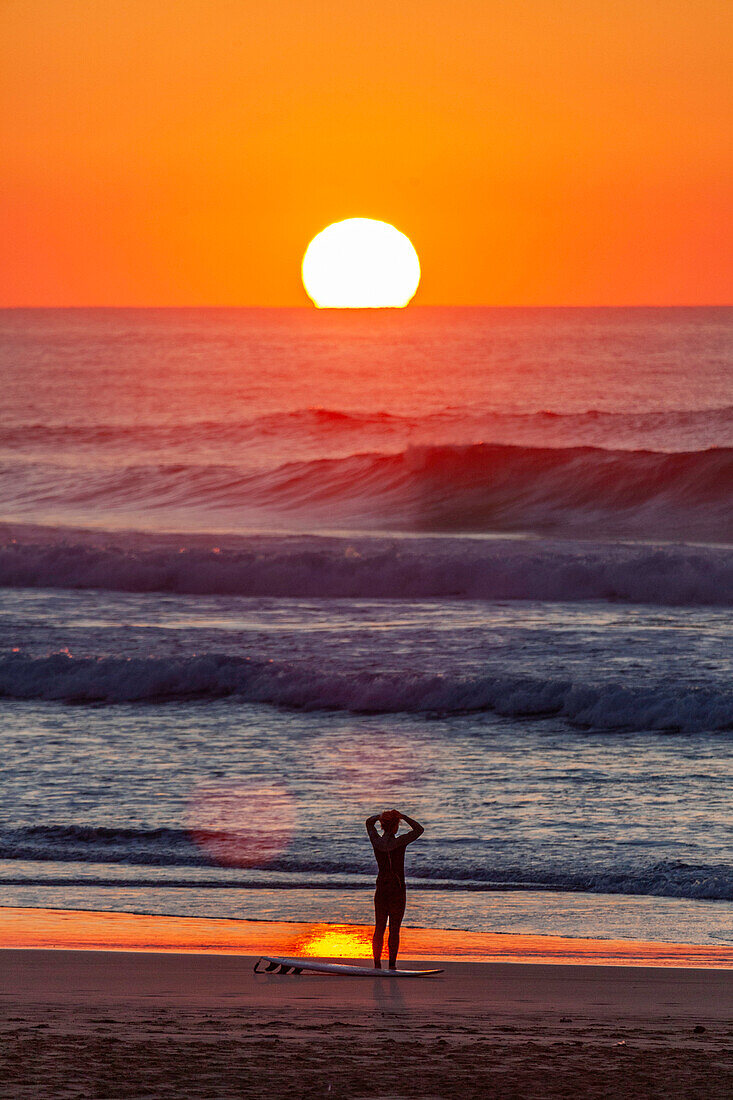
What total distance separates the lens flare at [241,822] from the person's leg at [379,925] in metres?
2.96

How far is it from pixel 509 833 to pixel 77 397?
76203 mm

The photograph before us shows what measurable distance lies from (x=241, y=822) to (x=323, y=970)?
4.21 metres

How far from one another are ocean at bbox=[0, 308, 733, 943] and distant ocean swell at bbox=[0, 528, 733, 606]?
8 centimetres

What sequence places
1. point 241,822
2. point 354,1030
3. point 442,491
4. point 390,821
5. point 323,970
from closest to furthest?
point 354,1030
point 323,970
point 390,821
point 241,822
point 442,491

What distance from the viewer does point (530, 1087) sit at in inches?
243

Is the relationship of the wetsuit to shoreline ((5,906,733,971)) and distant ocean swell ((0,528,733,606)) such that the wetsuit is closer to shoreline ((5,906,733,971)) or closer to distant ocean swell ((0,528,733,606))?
shoreline ((5,906,733,971))

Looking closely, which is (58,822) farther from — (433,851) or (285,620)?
(285,620)

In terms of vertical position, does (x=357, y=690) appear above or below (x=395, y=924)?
above

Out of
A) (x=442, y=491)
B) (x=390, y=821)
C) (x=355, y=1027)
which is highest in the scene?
(x=442, y=491)

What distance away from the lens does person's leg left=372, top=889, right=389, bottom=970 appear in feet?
28.3

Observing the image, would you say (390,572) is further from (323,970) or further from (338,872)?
(323,970)

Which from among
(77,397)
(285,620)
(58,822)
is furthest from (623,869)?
(77,397)

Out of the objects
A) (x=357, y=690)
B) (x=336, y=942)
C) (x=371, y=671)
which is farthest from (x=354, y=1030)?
(x=371, y=671)

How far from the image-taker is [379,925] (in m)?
8.70
